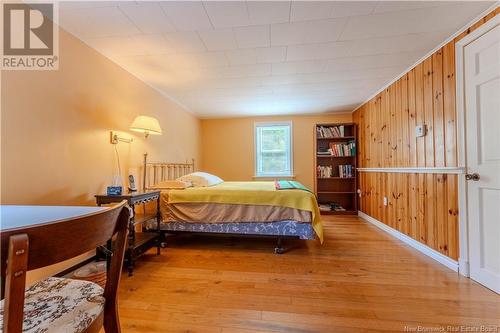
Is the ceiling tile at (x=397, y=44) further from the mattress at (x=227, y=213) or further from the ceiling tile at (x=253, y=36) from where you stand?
the mattress at (x=227, y=213)

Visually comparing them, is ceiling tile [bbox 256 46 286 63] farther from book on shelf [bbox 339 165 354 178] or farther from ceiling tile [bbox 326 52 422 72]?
book on shelf [bbox 339 165 354 178]

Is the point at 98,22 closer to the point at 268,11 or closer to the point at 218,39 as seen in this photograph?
the point at 218,39

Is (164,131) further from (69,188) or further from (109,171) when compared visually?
(69,188)

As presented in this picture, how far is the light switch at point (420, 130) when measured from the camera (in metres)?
2.39

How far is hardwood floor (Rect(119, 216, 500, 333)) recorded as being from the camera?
4.43 ft

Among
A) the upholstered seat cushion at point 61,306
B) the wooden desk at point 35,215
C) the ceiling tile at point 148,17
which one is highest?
the ceiling tile at point 148,17

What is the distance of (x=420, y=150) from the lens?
247 centimetres

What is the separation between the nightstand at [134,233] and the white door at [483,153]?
2736mm

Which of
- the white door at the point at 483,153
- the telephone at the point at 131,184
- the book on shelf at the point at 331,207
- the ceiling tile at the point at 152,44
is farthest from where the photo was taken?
the book on shelf at the point at 331,207

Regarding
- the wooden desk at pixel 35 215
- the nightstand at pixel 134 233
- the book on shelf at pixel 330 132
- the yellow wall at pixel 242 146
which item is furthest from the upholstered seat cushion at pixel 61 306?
the book on shelf at pixel 330 132

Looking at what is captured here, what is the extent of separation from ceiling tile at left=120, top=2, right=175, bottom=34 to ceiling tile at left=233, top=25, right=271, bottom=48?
0.56 meters

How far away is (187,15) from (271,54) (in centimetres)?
91

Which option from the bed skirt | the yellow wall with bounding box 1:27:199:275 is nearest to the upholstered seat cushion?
the yellow wall with bounding box 1:27:199:275

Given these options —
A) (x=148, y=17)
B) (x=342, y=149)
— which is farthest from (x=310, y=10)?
(x=342, y=149)
